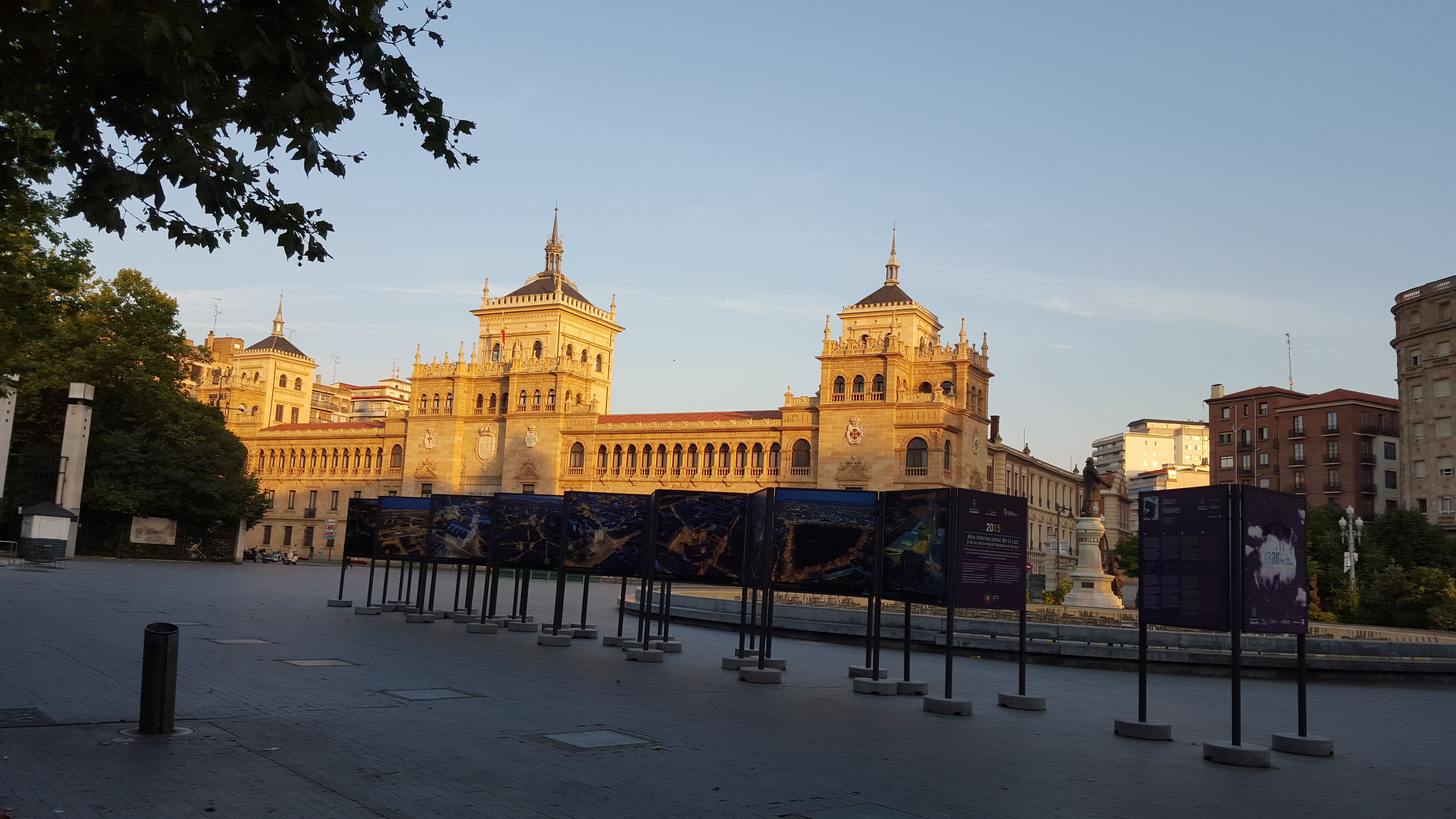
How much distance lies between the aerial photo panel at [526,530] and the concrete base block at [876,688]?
8.11 metres

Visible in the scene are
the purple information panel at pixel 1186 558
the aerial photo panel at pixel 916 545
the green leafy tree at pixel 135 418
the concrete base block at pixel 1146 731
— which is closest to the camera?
the purple information panel at pixel 1186 558

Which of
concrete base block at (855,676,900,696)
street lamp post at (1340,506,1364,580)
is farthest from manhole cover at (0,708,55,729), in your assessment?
street lamp post at (1340,506,1364,580)

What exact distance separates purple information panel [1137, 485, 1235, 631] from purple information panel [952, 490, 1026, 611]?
1613 mm

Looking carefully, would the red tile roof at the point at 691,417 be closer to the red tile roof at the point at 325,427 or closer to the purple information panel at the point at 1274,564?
the red tile roof at the point at 325,427

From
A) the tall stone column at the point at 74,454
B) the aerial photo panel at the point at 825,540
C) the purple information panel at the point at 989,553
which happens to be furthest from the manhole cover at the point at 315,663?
the tall stone column at the point at 74,454

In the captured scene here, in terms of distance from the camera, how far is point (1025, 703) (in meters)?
12.3

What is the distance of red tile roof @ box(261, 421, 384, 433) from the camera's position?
269 feet

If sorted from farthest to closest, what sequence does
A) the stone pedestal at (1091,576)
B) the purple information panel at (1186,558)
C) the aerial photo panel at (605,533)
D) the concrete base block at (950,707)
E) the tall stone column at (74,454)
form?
the tall stone column at (74,454)
the stone pedestal at (1091,576)
the aerial photo panel at (605,533)
the concrete base block at (950,707)
the purple information panel at (1186,558)

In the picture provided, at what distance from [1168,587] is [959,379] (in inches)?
2108

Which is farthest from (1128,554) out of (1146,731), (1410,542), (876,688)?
(1146,731)

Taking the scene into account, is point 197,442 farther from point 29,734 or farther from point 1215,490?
point 1215,490

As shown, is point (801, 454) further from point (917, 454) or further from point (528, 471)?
point (528, 471)

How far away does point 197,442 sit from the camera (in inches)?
2164

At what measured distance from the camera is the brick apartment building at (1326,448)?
75938 mm
